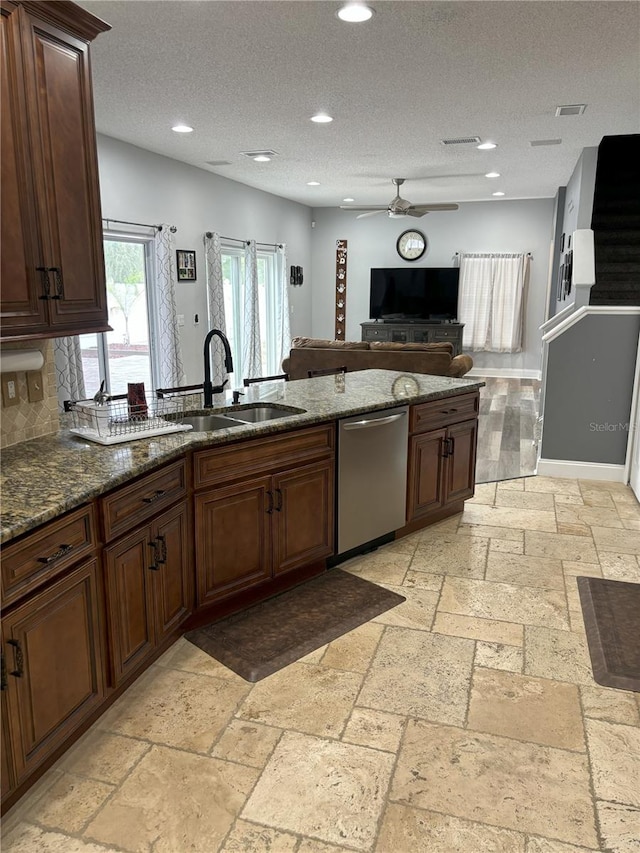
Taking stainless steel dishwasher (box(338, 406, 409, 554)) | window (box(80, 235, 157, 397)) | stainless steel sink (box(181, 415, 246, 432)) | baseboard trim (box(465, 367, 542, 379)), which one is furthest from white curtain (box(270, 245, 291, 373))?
stainless steel sink (box(181, 415, 246, 432))

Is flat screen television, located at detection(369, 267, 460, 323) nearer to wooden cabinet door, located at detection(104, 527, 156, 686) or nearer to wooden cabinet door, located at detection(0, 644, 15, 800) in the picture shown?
wooden cabinet door, located at detection(104, 527, 156, 686)

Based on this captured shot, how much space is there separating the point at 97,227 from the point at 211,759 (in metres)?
1.95

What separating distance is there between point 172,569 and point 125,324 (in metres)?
4.81

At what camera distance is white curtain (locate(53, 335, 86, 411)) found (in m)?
5.41

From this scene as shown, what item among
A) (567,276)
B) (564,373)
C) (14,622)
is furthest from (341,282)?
(14,622)

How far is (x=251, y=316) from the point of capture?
29.9ft

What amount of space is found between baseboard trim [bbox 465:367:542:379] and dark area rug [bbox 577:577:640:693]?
7979mm

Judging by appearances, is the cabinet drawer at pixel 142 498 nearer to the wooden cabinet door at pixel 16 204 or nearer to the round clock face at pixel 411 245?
the wooden cabinet door at pixel 16 204

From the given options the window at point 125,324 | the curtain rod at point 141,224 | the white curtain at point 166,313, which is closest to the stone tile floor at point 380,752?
the window at point 125,324

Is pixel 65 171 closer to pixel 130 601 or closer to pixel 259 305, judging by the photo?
pixel 130 601

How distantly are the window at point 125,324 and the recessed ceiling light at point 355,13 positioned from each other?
3688mm

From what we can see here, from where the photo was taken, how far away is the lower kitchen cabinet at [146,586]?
2174mm

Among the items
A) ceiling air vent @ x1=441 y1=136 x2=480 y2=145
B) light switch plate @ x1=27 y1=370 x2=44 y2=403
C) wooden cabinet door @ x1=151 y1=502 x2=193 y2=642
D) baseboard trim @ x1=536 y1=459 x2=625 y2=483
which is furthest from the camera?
ceiling air vent @ x1=441 y1=136 x2=480 y2=145

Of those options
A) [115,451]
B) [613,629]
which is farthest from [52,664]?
[613,629]
